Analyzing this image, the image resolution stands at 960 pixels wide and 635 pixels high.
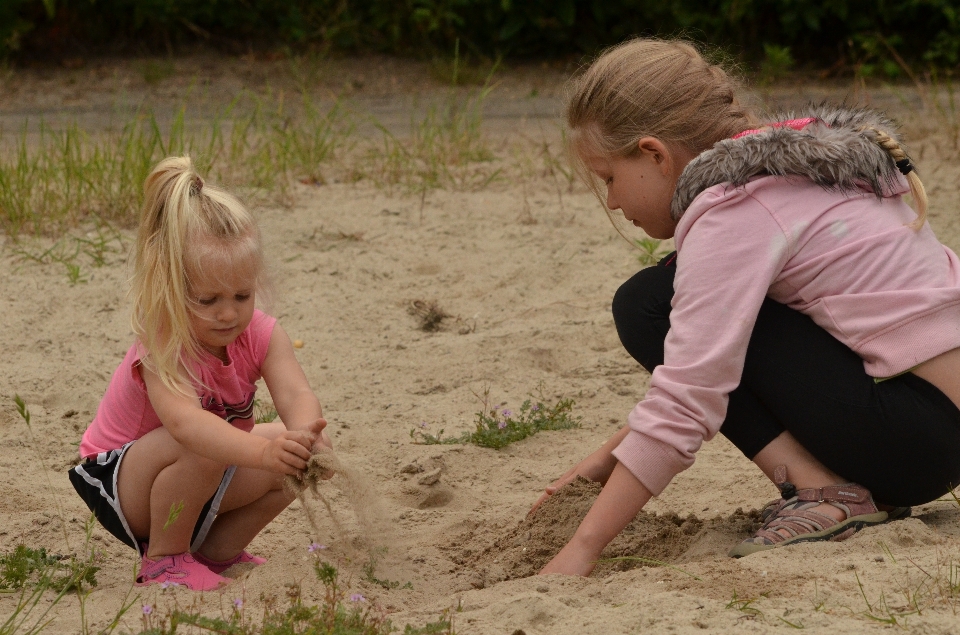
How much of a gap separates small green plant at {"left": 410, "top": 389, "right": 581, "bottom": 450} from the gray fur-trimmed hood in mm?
1170

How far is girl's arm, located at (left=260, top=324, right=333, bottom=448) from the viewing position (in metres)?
2.56

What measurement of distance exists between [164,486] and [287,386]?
345 mm

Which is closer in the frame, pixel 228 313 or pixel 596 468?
pixel 228 313

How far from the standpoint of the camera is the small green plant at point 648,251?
4457mm

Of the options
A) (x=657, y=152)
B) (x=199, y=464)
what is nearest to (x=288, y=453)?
(x=199, y=464)

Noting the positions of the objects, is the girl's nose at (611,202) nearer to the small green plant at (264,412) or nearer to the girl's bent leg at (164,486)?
the girl's bent leg at (164,486)

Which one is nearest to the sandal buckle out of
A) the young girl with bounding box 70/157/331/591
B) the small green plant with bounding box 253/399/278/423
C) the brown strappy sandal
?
the brown strappy sandal

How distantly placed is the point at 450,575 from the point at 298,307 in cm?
201

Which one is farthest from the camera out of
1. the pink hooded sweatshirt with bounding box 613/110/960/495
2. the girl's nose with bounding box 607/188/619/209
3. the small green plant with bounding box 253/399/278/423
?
the small green plant with bounding box 253/399/278/423

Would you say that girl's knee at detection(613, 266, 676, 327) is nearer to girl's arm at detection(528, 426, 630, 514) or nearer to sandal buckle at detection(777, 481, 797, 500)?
girl's arm at detection(528, 426, 630, 514)

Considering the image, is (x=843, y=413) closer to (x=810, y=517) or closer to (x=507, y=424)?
(x=810, y=517)

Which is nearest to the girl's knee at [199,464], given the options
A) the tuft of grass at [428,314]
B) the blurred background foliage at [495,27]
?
the tuft of grass at [428,314]

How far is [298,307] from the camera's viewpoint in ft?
14.4

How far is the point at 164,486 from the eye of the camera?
250cm
